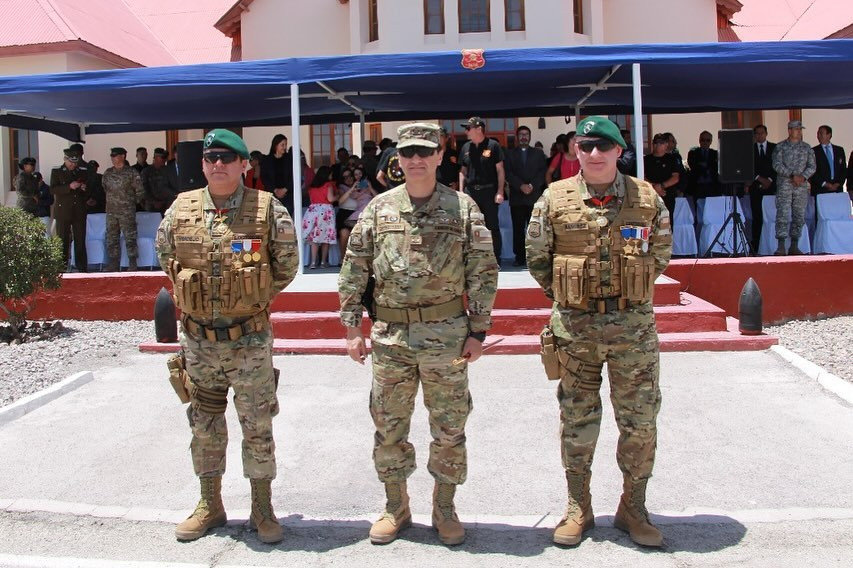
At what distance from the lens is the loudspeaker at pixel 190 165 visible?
10039 mm

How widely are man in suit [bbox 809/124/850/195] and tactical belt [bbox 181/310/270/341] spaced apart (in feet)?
31.0

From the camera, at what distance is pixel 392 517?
3967 millimetres

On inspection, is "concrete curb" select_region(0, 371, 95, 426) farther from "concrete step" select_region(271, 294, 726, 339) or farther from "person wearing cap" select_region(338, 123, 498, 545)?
"person wearing cap" select_region(338, 123, 498, 545)

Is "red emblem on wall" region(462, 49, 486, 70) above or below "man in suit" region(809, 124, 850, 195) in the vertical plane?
above

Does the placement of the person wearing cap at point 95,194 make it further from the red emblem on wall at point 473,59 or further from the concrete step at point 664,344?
the red emblem on wall at point 473,59

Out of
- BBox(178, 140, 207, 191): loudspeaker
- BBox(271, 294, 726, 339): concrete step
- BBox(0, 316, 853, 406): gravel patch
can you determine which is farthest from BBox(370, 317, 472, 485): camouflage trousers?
BBox(178, 140, 207, 191): loudspeaker

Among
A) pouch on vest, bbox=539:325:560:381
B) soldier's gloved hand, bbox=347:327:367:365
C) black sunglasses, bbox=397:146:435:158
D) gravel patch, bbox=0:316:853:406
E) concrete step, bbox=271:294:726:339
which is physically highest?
black sunglasses, bbox=397:146:435:158

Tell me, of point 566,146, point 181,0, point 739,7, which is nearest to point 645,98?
point 566,146

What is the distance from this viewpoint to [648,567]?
3604mm

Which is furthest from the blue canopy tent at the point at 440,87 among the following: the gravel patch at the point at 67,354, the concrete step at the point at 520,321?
the gravel patch at the point at 67,354

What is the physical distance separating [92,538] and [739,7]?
22508 millimetres

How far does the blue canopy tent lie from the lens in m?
9.21

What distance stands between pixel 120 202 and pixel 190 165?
5.98ft

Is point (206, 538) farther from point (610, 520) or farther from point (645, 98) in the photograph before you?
point (645, 98)
